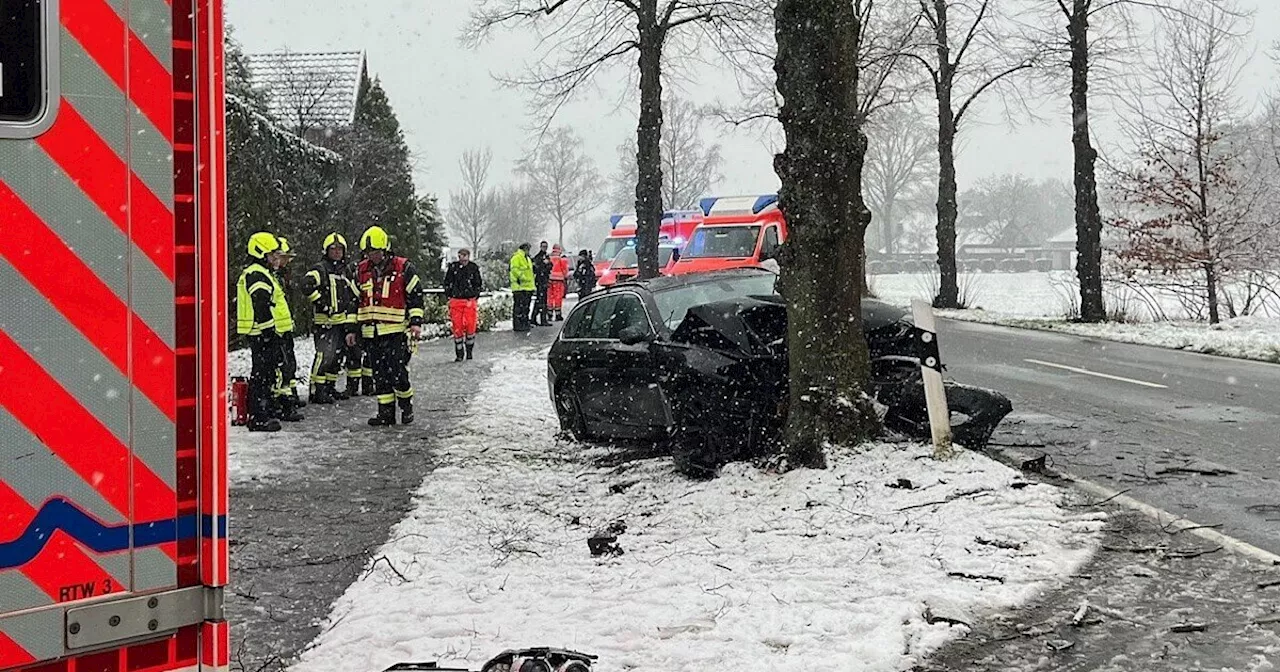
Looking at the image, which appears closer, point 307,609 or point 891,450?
point 307,609

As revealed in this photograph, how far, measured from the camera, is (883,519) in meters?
6.08

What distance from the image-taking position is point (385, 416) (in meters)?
11.0

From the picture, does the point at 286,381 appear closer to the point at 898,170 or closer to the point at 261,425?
the point at 261,425

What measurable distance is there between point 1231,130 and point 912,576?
21466 mm

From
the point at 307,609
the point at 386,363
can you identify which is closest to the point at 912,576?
the point at 307,609

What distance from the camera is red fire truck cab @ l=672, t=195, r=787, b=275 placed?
21967mm

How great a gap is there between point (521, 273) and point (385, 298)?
442 inches

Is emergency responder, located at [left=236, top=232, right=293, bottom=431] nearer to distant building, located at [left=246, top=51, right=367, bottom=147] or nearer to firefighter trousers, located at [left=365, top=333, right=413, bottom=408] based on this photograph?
firefighter trousers, located at [left=365, top=333, right=413, bottom=408]

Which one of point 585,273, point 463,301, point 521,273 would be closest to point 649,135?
point 521,273

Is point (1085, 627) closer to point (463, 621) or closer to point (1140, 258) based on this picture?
point (463, 621)

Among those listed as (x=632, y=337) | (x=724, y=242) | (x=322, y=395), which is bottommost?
(x=322, y=395)

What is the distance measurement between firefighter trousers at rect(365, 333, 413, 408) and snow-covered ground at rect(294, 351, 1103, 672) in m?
2.91

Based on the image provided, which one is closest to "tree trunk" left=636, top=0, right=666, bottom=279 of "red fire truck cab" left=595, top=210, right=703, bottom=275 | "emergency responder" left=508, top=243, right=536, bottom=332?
"red fire truck cab" left=595, top=210, right=703, bottom=275

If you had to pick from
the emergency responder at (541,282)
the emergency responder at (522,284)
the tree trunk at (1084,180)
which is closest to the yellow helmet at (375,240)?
the emergency responder at (522,284)
